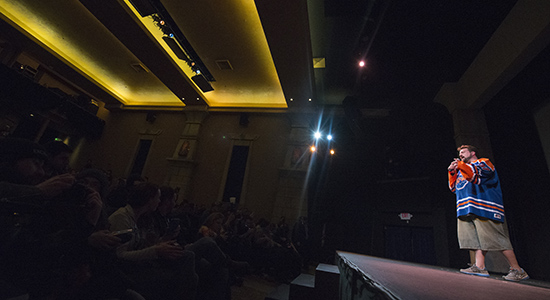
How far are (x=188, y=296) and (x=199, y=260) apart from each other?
0.39 metres

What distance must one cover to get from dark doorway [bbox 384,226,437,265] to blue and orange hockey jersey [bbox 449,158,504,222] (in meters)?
2.94

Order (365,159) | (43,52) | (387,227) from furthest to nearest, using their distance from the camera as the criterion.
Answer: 1. (43,52)
2. (365,159)
3. (387,227)

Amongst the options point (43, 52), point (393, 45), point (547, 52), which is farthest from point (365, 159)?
point (43, 52)

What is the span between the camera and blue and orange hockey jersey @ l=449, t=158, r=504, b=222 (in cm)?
222

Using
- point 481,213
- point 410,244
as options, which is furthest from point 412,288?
point 410,244

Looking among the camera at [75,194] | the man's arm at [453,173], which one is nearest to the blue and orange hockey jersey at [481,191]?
the man's arm at [453,173]

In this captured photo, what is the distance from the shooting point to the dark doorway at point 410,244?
4.70 m

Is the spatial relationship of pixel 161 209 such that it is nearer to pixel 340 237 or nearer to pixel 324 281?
pixel 324 281

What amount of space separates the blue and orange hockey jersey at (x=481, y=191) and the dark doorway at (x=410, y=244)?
116 inches

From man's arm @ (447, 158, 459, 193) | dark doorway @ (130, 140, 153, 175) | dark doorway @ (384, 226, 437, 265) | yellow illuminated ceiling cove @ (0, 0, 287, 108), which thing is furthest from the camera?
dark doorway @ (130, 140, 153, 175)

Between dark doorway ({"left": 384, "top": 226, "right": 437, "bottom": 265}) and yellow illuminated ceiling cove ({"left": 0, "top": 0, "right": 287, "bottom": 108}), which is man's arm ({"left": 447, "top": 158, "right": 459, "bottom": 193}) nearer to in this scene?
dark doorway ({"left": 384, "top": 226, "right": 437, "bottom": 265})

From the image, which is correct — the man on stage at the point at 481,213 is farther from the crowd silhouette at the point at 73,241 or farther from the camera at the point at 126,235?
the camera at the point at 126,235

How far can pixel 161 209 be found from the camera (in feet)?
7.75

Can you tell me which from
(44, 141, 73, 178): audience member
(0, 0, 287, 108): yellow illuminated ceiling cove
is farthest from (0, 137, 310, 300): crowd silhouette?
(0, 0, 287, 108): yellow illuminated ceiling cove
